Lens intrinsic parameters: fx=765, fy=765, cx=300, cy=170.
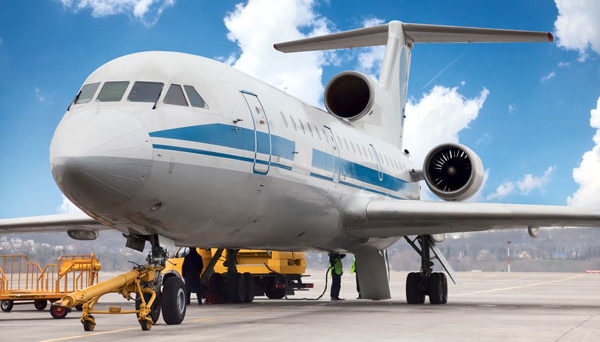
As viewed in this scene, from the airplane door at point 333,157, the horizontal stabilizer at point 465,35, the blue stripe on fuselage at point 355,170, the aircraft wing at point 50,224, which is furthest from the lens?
the horizontal stabilizer at point 465,35

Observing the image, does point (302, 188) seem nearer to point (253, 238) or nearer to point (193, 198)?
point (253, 238)

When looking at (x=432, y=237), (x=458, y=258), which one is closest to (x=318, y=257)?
(x=458, y=258)

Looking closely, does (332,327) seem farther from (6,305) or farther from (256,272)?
(256,272)

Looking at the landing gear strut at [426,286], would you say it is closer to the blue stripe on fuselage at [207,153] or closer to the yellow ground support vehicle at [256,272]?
the yellow ground support vehicle at [256,272]

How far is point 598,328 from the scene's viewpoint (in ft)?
35.7

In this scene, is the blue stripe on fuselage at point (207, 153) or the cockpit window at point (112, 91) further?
the cockpit window at point (112, 91)

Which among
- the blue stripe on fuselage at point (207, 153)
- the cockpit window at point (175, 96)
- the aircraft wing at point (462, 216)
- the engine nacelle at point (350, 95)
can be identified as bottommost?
the aircraft wing at point (462, 216)

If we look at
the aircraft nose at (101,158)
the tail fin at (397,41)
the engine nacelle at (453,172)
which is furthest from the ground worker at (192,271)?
the aircraft nose at (101,158)

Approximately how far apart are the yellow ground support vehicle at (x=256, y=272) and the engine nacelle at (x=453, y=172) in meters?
4.26

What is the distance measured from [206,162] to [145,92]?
1.32 m

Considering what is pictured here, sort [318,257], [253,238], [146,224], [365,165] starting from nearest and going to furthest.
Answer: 1. [146,224]
2. [253,238]
3. [365,165]
4. [318,257]

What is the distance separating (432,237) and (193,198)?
33.7 ft

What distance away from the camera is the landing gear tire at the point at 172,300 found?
10859mm

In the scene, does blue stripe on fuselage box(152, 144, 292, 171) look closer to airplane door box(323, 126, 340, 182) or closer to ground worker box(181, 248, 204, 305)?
airplane door box(323, 126, 340, 182)
